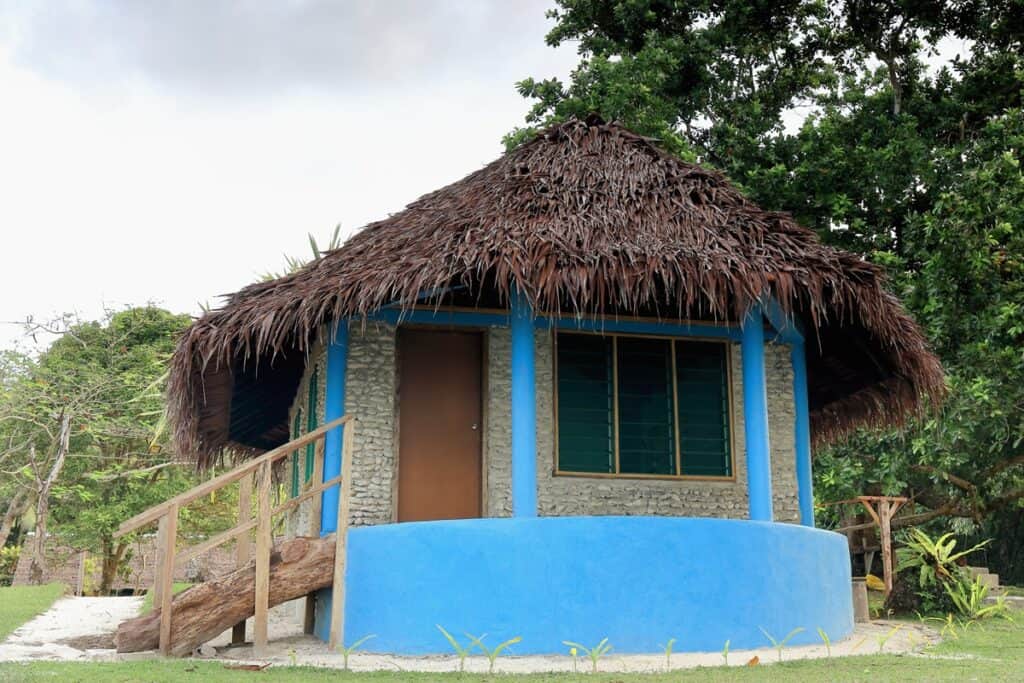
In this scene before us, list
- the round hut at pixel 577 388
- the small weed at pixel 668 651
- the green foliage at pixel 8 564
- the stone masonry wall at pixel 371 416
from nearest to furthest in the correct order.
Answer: the small weed at pixel 668 651
the round hut at pixel 577 388
the stone masonry wall at pixel 371 416
the green foliage at pixel 8 564

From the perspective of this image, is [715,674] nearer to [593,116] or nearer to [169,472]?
[593,116]

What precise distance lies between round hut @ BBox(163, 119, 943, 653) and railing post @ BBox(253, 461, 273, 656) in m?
0.58

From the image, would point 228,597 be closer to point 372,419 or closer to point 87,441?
point 372,419

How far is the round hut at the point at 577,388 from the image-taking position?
23.3 ft

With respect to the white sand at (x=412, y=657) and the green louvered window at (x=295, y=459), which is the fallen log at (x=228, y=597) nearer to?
the white sand at (x=412, y=657)

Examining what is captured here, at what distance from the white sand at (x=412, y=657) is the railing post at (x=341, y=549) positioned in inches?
6.3

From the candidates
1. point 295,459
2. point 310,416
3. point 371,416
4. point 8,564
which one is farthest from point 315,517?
point 8,564

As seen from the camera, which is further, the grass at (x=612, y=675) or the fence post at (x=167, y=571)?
the fence post at (x=167, y=571)

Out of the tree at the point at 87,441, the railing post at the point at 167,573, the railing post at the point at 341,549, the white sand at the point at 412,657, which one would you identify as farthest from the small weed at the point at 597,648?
the tree at the point at 87,441

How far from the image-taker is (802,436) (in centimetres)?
939

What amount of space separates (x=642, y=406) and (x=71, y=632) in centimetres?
525

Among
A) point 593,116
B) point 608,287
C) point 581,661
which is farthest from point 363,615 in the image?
point 593,116

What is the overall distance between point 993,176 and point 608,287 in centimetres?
700

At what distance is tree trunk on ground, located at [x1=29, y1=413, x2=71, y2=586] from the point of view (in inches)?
770
